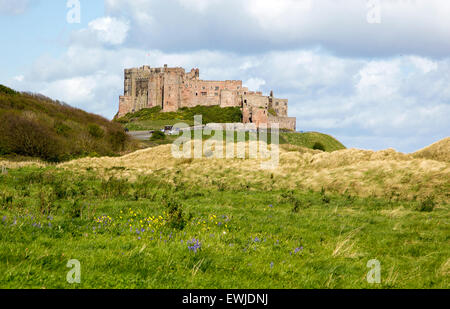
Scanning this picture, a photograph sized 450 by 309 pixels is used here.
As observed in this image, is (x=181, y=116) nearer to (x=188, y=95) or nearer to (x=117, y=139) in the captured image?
(x=188, y=95)

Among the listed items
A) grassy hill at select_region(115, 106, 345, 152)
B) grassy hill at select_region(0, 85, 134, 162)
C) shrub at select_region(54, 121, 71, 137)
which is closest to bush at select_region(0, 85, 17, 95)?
grassy hill at select_region(0, 85, 134, 162)

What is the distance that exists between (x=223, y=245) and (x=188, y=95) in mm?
137658

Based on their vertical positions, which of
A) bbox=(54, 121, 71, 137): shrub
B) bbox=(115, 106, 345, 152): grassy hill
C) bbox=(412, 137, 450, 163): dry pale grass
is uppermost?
bbox=(115, 106, 345, 152): grassy hill

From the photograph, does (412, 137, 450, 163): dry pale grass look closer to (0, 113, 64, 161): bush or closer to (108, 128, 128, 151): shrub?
(0, 113, 64, 161): bush

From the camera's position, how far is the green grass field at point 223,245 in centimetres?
800

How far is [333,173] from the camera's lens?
24641 mm

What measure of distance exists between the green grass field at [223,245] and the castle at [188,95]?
119 m

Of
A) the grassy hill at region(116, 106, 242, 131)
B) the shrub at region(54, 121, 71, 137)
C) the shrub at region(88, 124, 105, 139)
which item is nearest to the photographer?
the shrub at region(54, 121, 71, 137)

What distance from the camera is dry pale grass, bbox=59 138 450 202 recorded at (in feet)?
68.4

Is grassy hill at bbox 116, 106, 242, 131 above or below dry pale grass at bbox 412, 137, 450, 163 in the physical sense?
above

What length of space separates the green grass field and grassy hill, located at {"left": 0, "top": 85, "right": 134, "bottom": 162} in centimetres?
3134

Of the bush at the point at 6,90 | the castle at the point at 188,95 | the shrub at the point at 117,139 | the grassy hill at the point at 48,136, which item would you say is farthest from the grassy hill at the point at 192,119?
the grassy hill at the point at 48,136

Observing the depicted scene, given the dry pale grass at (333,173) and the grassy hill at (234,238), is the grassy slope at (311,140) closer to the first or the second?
the dry pale grass at (333,173)
